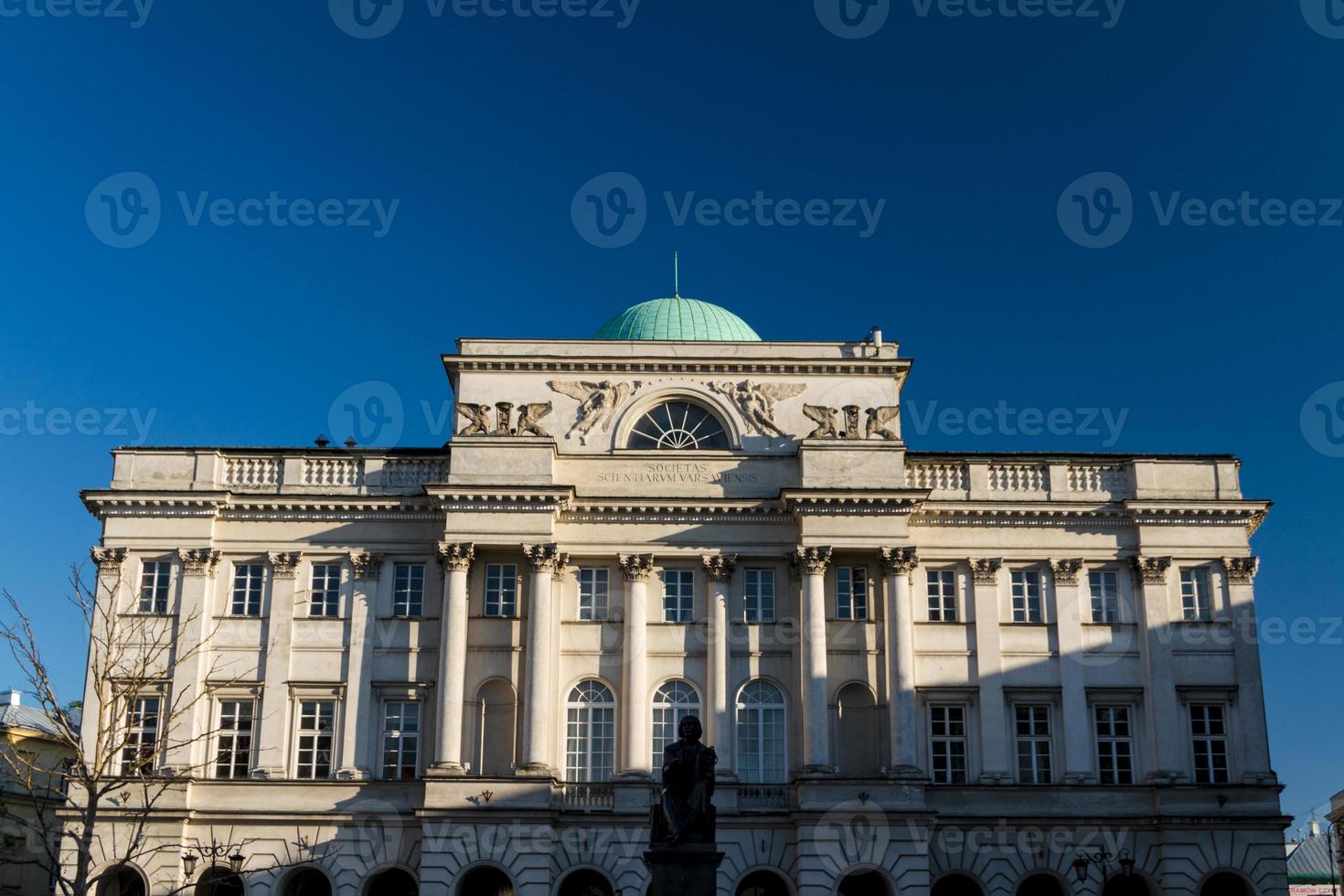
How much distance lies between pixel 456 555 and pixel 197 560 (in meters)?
8.41

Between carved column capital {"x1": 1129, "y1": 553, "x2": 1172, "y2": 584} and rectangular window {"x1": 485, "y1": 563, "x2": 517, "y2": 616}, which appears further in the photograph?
carved column capital {"x1": 1129, "y1": 553, "x2": 1172, "y2": 584}

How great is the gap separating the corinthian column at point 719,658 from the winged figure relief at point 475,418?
27.3ft

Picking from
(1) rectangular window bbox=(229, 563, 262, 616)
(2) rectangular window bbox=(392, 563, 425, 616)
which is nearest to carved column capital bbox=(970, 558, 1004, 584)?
(2) rectangular window bbox=(392, 563, 425, 616)

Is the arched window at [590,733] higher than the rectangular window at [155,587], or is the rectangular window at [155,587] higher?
the rectangular window at [155,587]

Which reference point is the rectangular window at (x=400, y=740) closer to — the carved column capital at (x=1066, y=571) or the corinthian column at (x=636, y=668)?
the corinthian column at (x=636, y=668)

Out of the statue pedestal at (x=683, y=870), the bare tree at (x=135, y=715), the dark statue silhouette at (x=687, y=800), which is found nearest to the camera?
the statue pedestal at (x=683, y=870)

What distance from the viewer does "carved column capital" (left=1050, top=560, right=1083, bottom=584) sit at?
48.3m

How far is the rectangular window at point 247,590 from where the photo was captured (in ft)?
157

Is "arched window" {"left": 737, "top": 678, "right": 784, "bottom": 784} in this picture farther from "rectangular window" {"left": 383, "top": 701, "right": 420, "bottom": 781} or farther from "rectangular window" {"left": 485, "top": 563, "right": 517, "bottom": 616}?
"rectangular window" {"left": 383, "top": 701, "right": 420, "bottom": 781}

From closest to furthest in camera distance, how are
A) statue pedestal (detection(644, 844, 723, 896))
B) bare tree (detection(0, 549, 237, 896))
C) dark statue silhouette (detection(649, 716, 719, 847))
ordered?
1. statue pedestal (detection(644, 844, 723, 896))
2. dark statue silhouette (detection(649, 716, 719, 847))
3. bare tree (detection(0, 549, 237, 896))

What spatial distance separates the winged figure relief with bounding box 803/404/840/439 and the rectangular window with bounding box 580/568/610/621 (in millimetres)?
8032

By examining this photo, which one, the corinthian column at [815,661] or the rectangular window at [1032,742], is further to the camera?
the rectangular window at [1032,742]

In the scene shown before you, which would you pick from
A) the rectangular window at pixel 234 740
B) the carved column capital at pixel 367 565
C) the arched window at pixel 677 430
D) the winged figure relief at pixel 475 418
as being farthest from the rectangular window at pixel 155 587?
the arched window at pixel 677 430

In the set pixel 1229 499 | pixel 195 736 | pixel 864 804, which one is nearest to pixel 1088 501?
pixel 1229 499
